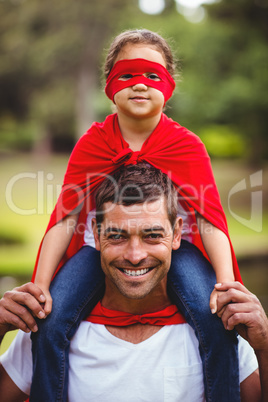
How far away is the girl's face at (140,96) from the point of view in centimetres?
273

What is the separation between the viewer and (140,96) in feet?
8.98

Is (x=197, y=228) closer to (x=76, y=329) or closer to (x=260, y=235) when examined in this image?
(x=76, y=329)

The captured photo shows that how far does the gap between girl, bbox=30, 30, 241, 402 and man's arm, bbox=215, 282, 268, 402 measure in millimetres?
77

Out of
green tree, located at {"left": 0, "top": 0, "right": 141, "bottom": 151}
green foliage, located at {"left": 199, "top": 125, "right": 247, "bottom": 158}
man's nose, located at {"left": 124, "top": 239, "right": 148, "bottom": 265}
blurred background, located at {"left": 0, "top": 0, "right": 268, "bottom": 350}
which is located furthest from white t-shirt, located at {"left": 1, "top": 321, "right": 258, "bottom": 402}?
green tree, located at {"left": 0, "top": 0, "right": 141, "bottom": 151}

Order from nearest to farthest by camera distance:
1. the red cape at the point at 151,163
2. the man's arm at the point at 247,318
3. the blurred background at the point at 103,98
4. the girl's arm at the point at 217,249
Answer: the man's arm at the point at 247,318 < the girl's arm at the point at 217,249 < the red cape at the point at 151,163 < the blurred background at the point at 103,98

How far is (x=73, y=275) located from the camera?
2.58 metres

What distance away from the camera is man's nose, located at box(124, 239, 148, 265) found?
7.77 ft

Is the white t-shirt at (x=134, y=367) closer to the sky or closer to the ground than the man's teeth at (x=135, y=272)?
closer to the ground

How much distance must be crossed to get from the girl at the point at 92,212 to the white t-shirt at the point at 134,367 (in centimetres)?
9

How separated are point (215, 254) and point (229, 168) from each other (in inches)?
594

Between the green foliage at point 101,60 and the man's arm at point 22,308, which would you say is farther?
the green foliage at point 101,60

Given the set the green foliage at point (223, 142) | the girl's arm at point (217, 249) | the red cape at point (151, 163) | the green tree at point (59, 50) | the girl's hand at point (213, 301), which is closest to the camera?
the girl's hand at point (213, 301)

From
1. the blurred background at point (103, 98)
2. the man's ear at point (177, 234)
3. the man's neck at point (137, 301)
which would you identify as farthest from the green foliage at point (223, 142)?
the man's neck at point (137, 301)

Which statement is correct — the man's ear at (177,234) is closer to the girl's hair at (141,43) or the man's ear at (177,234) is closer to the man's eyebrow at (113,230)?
the man's eyebrow at (113,230)
